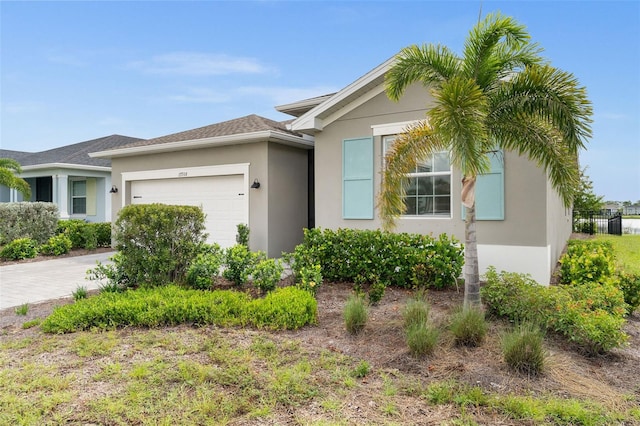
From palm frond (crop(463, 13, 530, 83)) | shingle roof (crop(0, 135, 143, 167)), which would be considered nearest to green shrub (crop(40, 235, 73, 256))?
shingle roof (crop(0, 135, 143, 167))

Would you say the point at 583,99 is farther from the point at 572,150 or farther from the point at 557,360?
the point at 557,360

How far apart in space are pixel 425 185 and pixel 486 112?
3399 mm

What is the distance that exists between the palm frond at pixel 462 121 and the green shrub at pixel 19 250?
12.7 metres

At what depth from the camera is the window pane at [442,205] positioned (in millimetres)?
8219

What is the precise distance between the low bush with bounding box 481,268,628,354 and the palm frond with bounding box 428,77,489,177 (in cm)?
197

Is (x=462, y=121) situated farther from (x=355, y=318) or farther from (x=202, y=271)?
(x=202, y=271)

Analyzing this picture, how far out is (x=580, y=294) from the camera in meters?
5.34

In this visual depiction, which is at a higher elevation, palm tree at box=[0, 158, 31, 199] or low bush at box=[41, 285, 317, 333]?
palm tree at box=[0, 158, 31, 199]

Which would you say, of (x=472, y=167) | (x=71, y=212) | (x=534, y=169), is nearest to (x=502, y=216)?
(x=534, y=169)

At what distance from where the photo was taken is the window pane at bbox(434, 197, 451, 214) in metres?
8.22

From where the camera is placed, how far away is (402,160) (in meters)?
5.71

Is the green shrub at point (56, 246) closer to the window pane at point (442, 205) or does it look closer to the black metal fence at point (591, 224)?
the window pane at point (442, 205)

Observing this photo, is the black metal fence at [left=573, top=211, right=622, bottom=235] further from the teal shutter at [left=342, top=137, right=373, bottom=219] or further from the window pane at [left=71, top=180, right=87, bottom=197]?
the window pane at [left=71, top=180, right=87, bottom=197]

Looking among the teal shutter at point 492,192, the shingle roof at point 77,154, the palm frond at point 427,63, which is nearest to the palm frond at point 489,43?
A: the palm frond at point 427,63
